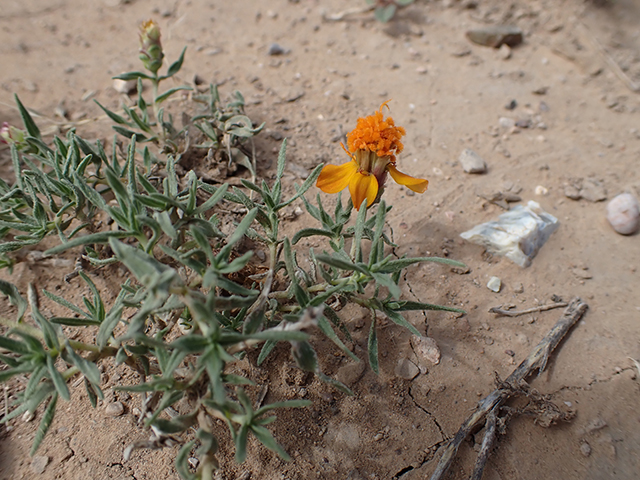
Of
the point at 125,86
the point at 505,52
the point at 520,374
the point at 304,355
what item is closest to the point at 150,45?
the point at 125,86

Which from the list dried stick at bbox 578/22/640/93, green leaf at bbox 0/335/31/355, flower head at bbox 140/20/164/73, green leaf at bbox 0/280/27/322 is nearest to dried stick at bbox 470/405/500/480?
green leaf at bbox 0/335/31/355

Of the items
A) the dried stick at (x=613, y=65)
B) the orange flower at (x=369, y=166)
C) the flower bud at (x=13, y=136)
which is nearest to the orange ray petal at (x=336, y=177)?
the orange flower at (x=369, y=166)

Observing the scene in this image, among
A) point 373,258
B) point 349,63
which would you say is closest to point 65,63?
point 349,63

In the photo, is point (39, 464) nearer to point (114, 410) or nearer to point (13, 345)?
point (114, 410)

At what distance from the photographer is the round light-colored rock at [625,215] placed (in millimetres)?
2447

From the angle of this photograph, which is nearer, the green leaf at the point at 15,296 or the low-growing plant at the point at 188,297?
the low-growing plant at the point at 188,297

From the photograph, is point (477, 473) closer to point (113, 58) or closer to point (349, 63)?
point (349, 63)

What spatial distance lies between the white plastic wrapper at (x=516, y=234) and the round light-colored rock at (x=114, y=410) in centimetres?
181

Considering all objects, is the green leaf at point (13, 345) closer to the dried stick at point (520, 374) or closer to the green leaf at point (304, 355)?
the green leaf at point (304, 355)

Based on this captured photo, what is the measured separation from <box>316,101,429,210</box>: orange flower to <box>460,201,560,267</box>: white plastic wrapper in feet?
2.23

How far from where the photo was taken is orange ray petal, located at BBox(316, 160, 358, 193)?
1863mm

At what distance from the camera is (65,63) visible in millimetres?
3297

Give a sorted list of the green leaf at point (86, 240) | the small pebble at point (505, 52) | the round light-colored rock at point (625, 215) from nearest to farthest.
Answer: the green leaf at point (86, 240)
the round light-colored rock at point (625, 215)
the small pebble at point (505, 52)

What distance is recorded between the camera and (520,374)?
1854 mm
